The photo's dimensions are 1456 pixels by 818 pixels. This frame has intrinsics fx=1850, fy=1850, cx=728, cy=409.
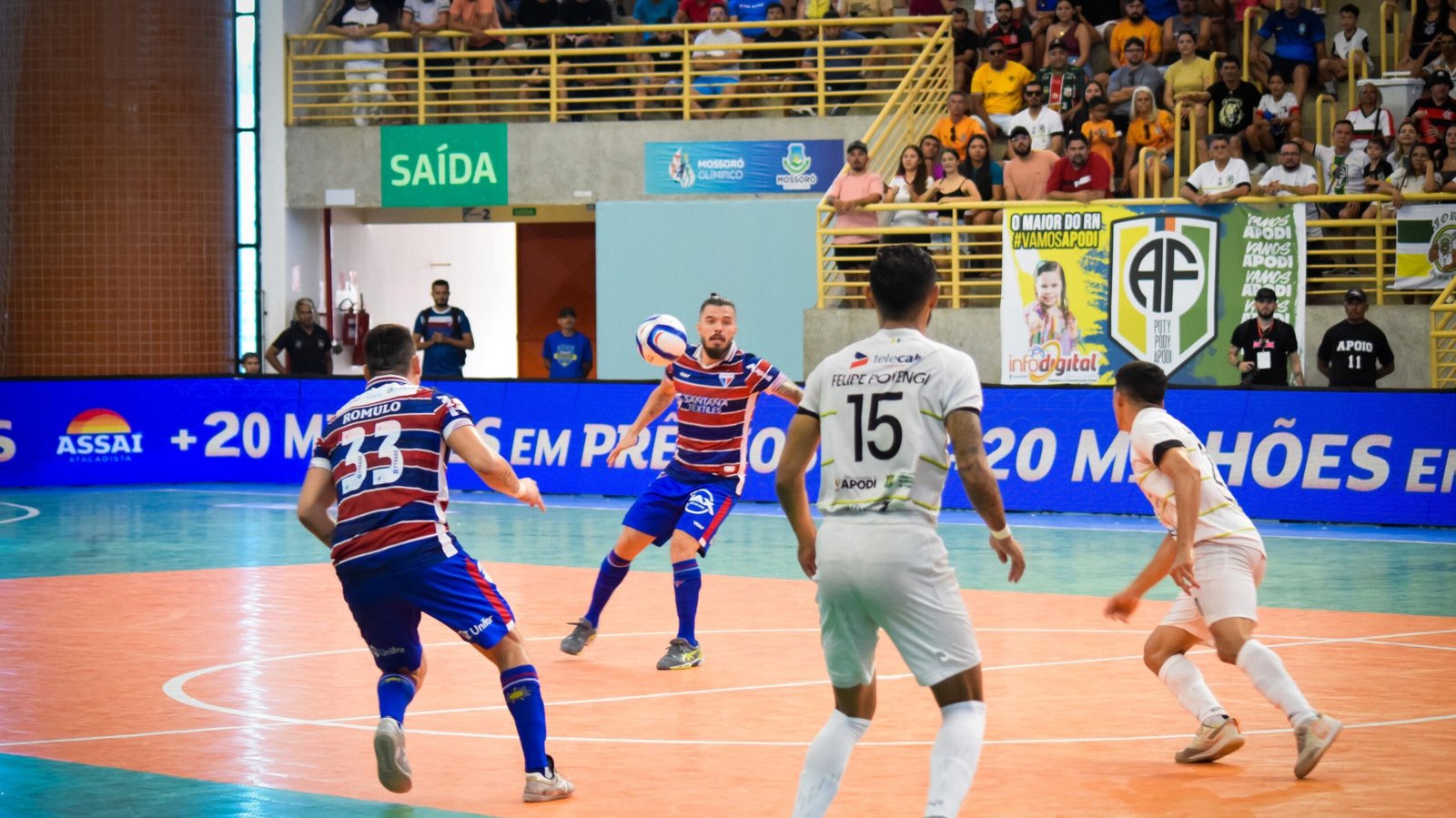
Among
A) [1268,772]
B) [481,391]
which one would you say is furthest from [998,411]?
[1268,772]

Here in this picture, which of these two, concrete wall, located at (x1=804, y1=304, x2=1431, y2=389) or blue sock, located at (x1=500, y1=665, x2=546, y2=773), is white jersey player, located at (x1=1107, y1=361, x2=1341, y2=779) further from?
concrete wall, located at (x1=804, y1=304, x2=1431, y2=389)

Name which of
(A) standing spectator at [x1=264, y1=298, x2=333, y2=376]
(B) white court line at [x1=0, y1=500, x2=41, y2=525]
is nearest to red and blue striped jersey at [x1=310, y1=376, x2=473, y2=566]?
(B) white court line at [x1=0, y1=500, x2=41, y2=525]

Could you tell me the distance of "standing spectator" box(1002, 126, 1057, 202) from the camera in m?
23.2

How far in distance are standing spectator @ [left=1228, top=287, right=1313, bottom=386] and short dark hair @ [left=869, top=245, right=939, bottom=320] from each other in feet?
49.5

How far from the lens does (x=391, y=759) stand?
734cm

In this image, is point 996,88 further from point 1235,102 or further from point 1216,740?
point 1216,740

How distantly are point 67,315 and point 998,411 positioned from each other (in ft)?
49.4

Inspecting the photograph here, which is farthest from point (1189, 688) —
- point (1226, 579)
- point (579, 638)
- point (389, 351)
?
point (579, 638)

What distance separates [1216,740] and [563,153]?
21100mm

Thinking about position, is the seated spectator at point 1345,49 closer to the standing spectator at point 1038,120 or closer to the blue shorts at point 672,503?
the standing spectator at point 1038,120

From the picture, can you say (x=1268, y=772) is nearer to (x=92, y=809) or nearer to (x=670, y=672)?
(x=670, y=672)

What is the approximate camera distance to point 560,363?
25016 mm

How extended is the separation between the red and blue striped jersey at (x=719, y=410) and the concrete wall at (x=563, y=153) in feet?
50.8

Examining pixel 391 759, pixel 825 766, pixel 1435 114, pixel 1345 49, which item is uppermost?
pixel 1345 49
